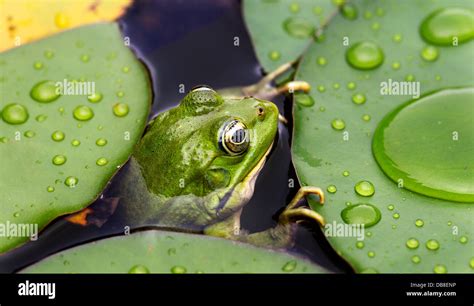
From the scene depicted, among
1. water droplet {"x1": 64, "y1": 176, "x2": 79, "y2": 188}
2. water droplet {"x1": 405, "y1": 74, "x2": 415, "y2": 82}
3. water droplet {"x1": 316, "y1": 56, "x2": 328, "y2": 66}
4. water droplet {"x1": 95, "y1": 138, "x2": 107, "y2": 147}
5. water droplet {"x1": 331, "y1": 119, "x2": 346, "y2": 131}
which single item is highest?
water droplet {"x1": 316, "y1": 56, "x2": 328, "y2": 66}

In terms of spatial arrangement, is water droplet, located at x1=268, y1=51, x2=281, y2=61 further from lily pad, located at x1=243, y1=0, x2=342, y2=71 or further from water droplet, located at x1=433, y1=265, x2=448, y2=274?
water droplet, located at x1=433, y1=265, x2=448, y2=274

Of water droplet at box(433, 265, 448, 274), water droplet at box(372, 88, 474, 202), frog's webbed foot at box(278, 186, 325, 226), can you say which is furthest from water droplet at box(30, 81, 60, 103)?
water droplet at box(433, 265, 448, 274)

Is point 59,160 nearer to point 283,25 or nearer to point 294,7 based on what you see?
point 283,25

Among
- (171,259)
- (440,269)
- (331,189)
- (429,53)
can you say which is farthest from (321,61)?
(171,259)

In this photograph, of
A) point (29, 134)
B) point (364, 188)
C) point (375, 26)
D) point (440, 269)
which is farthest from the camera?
point (375, 26)

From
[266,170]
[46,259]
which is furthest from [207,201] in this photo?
[46,259]
